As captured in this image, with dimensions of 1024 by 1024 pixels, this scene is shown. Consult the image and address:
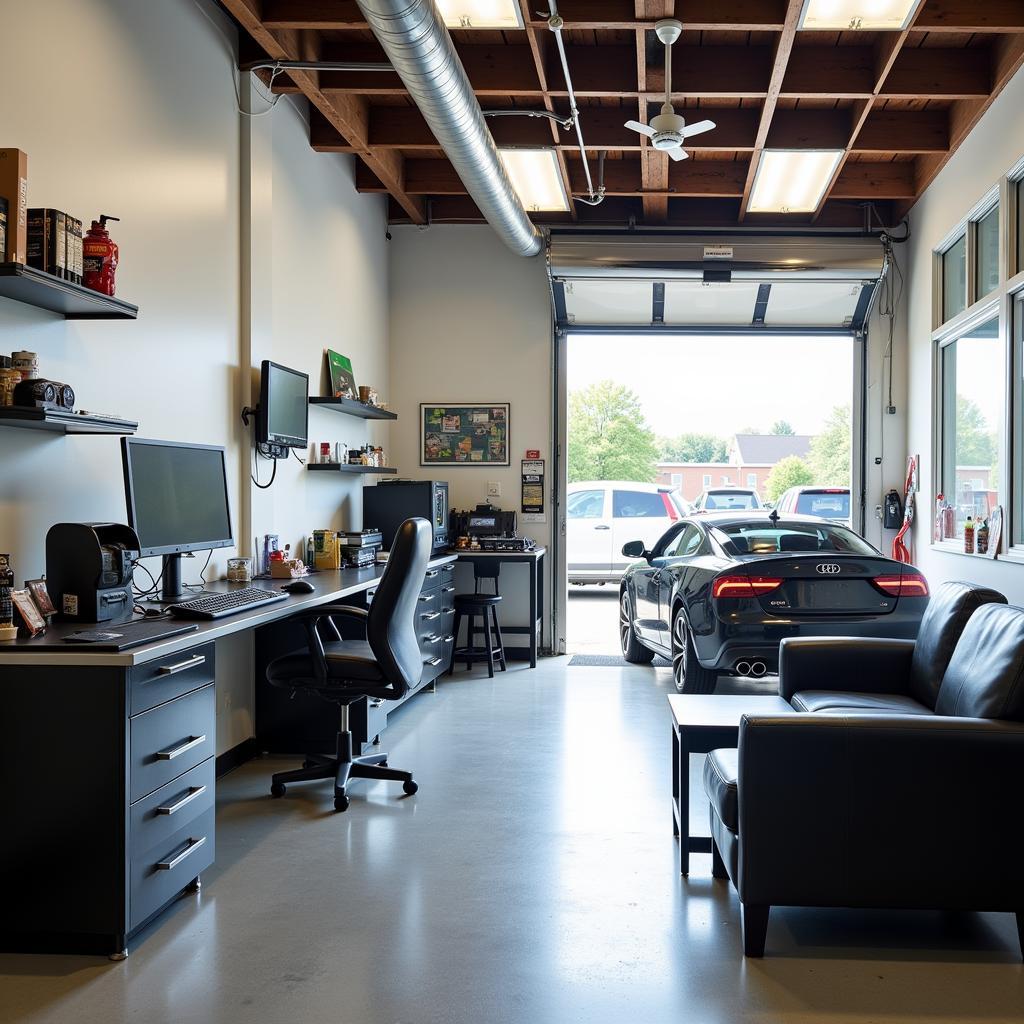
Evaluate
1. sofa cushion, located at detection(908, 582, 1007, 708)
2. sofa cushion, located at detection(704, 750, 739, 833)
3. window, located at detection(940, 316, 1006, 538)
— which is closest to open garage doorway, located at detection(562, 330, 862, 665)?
window, located at detection(940, 316, 1006, 538)

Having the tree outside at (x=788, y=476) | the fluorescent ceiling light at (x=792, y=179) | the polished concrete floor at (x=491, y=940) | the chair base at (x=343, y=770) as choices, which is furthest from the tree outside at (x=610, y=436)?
the polished concrete floor at (x=491, y=940)

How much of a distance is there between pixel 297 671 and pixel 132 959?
1426 millimetres

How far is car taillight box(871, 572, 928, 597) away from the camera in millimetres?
4824

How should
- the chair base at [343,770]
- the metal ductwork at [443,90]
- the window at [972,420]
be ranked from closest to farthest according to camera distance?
1. the metal ductwork at [443,90]
2. the chair base at [343,770]
3. the window at [972,420]

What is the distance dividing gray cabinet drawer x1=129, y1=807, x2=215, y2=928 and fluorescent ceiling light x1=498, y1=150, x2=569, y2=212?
4209 mm

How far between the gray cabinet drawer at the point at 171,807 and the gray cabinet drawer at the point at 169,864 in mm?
19

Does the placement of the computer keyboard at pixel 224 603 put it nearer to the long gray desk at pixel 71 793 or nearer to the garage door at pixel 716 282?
the long gray desk at pixel 71 793

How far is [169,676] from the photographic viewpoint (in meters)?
2.73

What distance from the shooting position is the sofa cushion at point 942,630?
3.25 meters

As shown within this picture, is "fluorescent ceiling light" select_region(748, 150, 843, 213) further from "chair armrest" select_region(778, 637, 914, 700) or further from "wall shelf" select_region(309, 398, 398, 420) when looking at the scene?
"chair armrest" select_region(778, 637, 914, 700)

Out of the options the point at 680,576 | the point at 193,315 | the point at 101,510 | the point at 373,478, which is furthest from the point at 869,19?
the point at 373,478

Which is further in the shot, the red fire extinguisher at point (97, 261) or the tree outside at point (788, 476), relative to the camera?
the tree outside at point (788, 476)

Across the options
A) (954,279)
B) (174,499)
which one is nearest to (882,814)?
(174,499)

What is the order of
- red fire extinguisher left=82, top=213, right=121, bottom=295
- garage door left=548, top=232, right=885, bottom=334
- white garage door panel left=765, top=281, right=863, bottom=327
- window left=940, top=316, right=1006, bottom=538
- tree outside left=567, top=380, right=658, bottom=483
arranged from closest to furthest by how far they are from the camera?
red fire extinguisher left=82, top=213, right=121, bottom=295, window left=940, top=316, right=1006, bottom=538, garage door left=548, top=232, right=885, bottom=334, white garage door panel left=765, top=281, right=863, bottom=327, tree outside left=567, top=380, right=658, bottom=483
